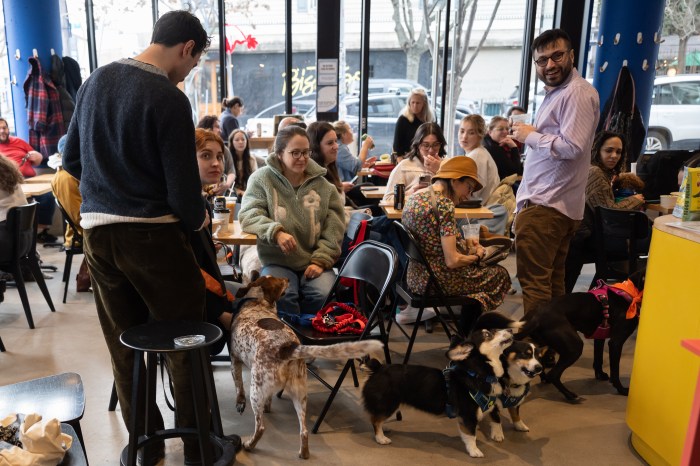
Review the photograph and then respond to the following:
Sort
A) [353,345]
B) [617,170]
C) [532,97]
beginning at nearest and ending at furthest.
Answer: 1. [353,345]
2. [617,170]
3. [532,97]

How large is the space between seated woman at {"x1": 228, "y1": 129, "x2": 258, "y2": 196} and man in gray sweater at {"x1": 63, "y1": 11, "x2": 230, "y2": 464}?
13.0 ft

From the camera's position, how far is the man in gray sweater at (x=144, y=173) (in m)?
2.02

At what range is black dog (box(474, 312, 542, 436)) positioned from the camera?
2.67 meters

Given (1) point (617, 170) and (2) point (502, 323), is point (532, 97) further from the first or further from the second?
(2) point (502, 323)

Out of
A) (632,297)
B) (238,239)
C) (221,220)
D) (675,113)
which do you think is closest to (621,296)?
(632,297)

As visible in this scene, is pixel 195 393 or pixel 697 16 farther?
pixel 697 16

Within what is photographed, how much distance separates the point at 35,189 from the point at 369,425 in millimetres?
3825

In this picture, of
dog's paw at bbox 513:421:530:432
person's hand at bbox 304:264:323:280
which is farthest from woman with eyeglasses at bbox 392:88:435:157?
dog's paw at bbox 513:421:530:432

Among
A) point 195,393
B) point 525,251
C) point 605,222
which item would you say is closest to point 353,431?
point 195,393

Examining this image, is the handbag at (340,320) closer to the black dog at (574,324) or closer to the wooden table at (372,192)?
the black dog at (574,324)

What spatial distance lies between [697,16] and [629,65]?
2.53 metres

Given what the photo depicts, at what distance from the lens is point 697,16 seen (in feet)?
28.6

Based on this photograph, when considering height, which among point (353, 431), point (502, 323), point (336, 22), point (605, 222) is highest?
point (336, 22)

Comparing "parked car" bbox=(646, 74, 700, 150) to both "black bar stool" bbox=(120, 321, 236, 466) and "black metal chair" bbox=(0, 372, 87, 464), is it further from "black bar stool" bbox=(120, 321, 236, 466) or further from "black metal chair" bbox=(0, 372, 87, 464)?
"black metal chair" bbox=(0, 372, 87, 464)
